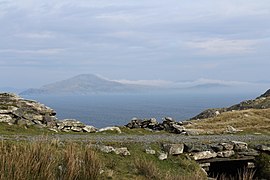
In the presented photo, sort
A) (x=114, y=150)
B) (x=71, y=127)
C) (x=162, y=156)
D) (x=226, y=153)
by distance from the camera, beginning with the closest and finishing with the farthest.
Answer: (x=114, y=150) < (x=162, y=156) < (x=226, y=153) < (x=71, y=127)

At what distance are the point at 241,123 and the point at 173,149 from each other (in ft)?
53.4

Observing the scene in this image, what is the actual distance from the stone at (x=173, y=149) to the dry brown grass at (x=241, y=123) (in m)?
9.91

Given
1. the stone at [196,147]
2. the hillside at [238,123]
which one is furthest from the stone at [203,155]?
the hillside at [238,123]

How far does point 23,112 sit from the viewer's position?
2558 cm

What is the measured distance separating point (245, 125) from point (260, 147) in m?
12.3

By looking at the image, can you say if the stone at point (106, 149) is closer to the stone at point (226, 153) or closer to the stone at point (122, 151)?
the stone at point (122, 151)

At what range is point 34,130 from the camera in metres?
22.3

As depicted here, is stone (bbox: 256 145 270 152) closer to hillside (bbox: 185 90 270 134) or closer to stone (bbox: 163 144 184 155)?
stone (bbox: 163 144 184 155)

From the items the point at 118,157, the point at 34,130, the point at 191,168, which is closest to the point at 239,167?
the point at 191,168

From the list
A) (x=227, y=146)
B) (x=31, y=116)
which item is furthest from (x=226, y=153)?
(x=31, y=116)

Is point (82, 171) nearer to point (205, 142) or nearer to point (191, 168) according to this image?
point (191, 168)

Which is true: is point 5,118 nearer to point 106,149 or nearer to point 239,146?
point 106,149

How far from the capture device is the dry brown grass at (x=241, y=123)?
29.5 metres

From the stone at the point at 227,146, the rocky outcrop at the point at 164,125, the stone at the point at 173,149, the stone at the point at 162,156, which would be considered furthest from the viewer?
the rocky outcrop at the point at 164,125
